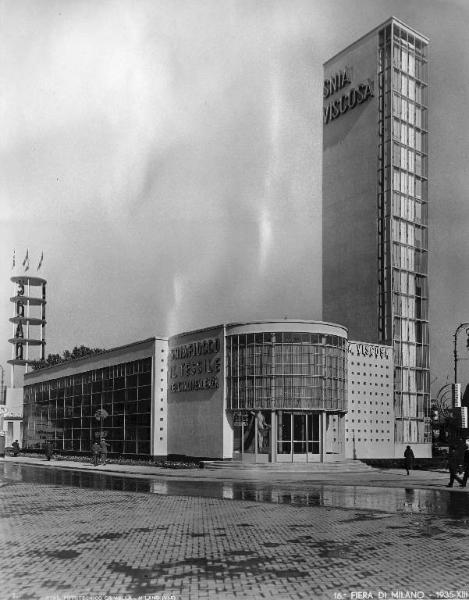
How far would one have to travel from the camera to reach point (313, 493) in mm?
27562

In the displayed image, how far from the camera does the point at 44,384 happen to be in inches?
3196

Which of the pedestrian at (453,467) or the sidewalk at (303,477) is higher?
the pedestrian at (453,467)

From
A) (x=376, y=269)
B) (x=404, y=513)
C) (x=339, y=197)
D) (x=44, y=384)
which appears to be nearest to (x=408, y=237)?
(x=376, y=269)

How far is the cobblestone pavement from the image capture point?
10.6 metres

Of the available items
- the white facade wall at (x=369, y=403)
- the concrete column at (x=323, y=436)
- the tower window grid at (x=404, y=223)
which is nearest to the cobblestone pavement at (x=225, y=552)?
the concrete column at (x=323, y=436)

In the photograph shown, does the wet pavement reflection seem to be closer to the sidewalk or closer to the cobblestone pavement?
the sidewalk

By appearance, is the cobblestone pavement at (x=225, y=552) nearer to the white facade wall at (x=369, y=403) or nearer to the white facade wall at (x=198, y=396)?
the white facade wall at (x=198, y=396)

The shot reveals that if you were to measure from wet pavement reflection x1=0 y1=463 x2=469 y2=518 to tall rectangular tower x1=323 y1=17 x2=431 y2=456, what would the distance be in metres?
39.5

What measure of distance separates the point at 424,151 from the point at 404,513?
6293 centimetres

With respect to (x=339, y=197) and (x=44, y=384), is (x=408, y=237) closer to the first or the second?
(x=339, y=197)

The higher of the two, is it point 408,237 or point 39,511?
point 408,237

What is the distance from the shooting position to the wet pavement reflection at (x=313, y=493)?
2230 centimetres

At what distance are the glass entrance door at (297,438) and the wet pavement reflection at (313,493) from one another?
13224 mm

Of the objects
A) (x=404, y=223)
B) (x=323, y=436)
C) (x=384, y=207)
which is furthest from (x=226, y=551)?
(x=404, y=223)
